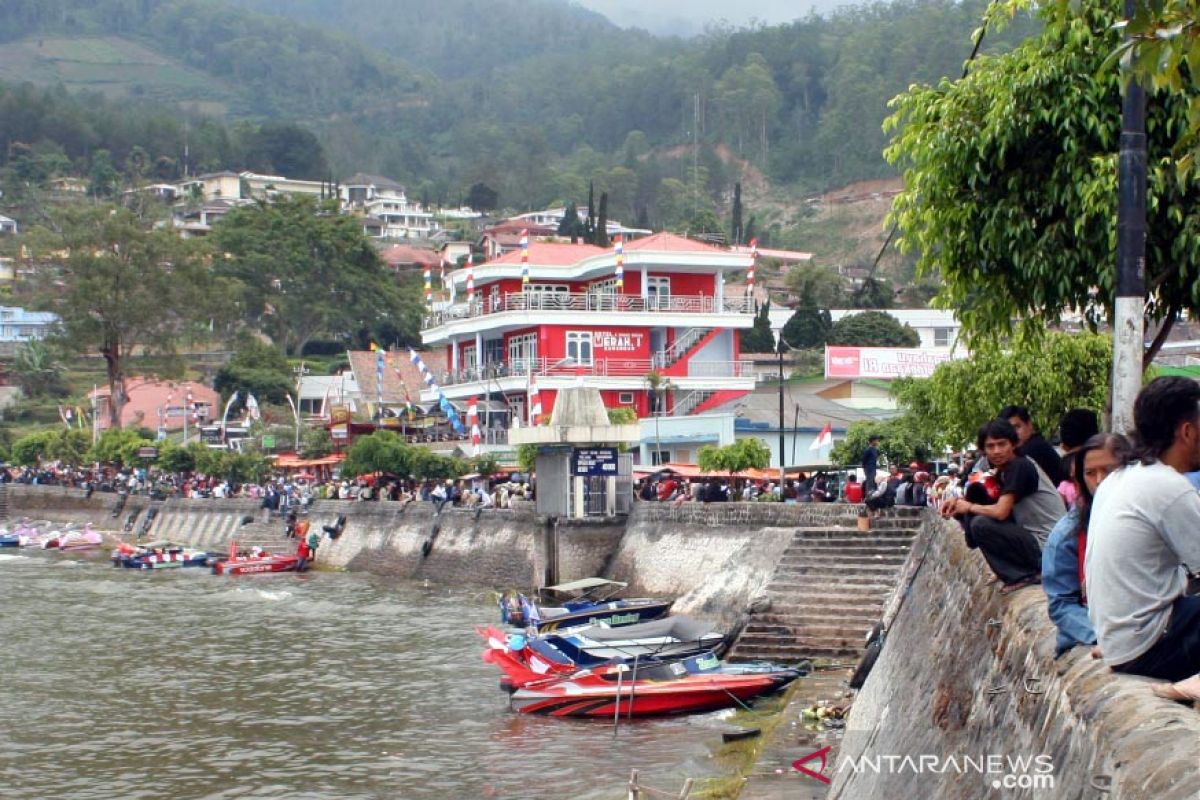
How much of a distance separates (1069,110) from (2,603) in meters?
37.6

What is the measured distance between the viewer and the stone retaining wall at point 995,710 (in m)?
5.72

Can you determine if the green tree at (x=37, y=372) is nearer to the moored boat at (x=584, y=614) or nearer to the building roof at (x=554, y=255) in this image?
the building roof at (x=554, y=255)

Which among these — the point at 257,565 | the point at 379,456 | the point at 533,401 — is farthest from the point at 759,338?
the point at 257,565

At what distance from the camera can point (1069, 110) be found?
1348cm

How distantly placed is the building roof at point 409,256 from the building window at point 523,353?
264 ft

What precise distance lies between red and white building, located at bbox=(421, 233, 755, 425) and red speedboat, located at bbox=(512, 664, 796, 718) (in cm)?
3075

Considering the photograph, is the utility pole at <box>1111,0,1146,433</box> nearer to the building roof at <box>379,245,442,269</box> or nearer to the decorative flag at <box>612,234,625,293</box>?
the decorative flag at <box>612,234,625,293</box>

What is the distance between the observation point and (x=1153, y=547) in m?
6.38

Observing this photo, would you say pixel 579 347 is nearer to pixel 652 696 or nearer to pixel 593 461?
pixel 593 461

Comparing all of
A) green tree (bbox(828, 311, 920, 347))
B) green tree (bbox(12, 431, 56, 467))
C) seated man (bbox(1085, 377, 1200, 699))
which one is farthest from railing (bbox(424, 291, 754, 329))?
seated man (bbox(1085, 377, 1200, 699))

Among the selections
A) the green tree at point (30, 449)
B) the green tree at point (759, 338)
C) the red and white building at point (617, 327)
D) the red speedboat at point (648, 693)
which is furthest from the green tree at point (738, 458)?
the green tree at point (30, 449)

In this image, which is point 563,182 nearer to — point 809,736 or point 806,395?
point 806,395

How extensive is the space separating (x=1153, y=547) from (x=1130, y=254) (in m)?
5.20

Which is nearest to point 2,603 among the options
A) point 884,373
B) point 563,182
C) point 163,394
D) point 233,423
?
point 884,373
